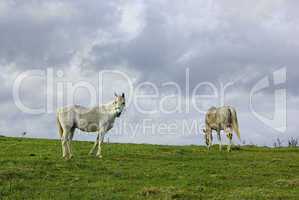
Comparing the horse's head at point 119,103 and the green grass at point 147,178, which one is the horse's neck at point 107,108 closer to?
the horse's head at point 119,103

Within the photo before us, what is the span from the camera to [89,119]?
80.7 feet

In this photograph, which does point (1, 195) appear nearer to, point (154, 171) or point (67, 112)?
point (154, 171)

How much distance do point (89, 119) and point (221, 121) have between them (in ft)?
36.2

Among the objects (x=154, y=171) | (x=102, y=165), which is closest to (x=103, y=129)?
(x=102, y=165)

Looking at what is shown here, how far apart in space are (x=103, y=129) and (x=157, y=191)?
9.29 m

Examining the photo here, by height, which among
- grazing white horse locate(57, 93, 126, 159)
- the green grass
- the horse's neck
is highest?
the horse's neck

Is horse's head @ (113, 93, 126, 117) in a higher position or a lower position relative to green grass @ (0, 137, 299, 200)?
higher

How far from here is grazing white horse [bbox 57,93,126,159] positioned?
24255 mm

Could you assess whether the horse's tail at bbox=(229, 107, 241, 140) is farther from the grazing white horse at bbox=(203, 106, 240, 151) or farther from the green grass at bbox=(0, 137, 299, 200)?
the green grass at bbox=(0, 137, 299, 200)

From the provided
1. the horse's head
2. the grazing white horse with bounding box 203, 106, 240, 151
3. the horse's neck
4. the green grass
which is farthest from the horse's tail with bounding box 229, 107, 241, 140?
the horse's neck

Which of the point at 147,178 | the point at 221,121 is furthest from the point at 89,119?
the point at 221,121

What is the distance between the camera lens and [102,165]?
21172 millimetres

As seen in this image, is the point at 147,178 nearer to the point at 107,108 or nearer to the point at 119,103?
the point at 119,103

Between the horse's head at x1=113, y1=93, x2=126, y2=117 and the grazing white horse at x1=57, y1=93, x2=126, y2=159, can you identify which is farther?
the horse's head at x1=113, y1=93, x2=126, y2=117
